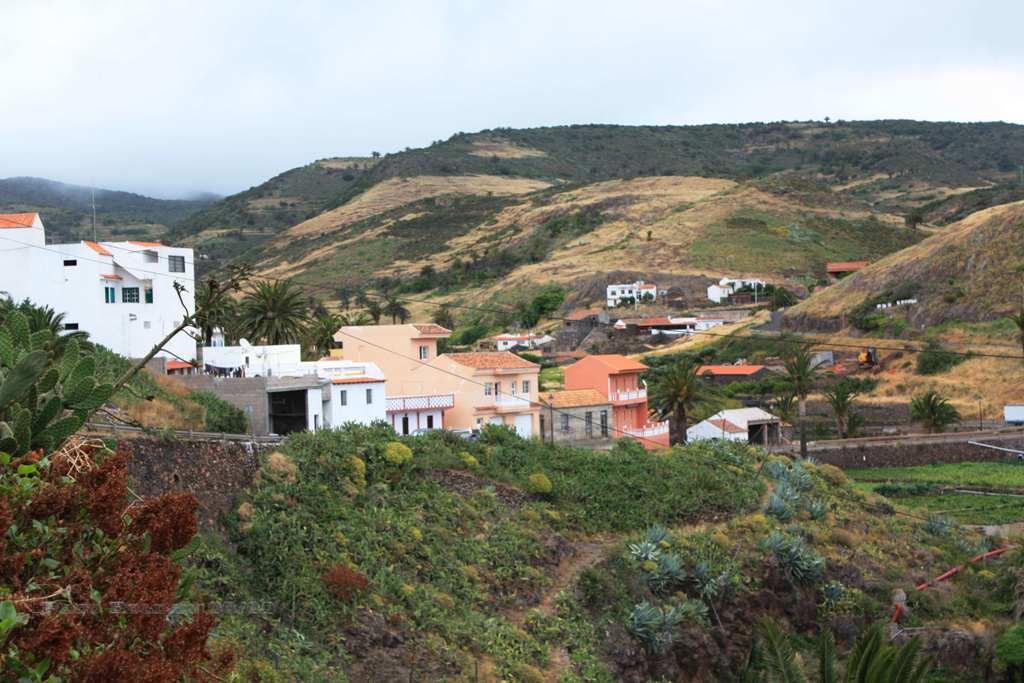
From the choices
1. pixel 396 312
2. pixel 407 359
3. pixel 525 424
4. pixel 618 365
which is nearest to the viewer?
pixel 407 359

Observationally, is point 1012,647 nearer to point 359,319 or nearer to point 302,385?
point 302,385

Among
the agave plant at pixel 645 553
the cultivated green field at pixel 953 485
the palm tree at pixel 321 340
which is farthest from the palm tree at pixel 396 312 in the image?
the agave plant at pixel 645 553

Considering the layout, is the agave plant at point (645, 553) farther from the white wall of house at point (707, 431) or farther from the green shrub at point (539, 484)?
the white wall of house at point (707, 431)

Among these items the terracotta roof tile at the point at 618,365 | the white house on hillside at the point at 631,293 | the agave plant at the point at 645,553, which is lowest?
the agave plant at the point at 645,553

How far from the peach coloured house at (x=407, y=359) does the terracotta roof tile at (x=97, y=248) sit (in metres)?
9.65

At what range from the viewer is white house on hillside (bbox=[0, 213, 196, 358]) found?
34344 millimetres

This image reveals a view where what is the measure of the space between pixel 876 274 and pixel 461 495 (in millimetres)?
70019

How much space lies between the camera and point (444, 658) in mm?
18953

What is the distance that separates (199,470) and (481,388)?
22238mm

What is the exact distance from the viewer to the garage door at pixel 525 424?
4347 cm

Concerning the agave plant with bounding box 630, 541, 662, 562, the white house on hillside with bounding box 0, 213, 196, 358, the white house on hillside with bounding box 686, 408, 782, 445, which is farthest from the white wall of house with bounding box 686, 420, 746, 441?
the agave plant with bounding box 630, 541, 662, 562

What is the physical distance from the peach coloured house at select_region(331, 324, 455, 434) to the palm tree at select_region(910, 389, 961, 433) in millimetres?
26126

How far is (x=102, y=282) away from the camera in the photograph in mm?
35719

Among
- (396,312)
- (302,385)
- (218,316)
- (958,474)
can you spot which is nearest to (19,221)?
(218,316)
